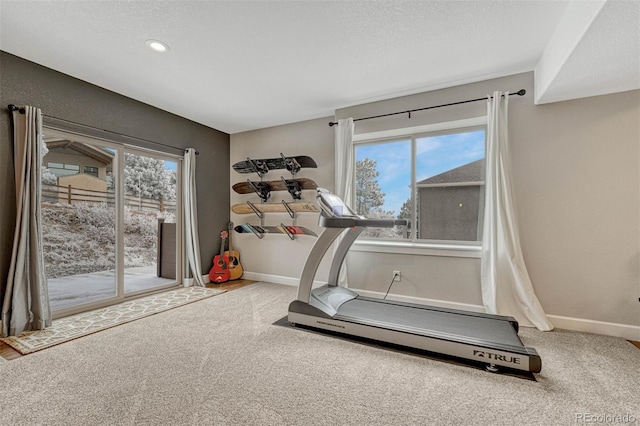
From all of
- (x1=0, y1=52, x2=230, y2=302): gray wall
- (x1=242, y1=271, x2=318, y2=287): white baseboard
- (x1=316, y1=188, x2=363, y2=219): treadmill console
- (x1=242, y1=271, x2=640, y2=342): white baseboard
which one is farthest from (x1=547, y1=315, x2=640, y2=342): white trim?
(x1=0, y1=52, x2=230, y2=302): gray wall

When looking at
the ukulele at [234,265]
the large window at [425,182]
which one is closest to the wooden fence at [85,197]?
the ukulele at [234,265]

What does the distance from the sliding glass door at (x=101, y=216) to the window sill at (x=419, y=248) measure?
2.89 metres

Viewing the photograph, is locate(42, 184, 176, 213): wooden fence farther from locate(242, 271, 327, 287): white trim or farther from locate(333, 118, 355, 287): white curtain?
locate(333, 118, 355, 287): white curtain

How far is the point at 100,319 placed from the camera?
293cm

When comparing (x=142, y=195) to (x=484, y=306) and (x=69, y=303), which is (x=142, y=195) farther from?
(x=484, y=306)

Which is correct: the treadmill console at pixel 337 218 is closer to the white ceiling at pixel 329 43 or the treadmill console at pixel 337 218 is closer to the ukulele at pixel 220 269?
the white ceiling at pixel 329 43

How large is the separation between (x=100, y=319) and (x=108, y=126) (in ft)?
7.25

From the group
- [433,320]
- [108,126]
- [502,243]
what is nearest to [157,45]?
[108,126]

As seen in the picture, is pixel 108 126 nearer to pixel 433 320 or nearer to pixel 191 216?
pixel 191 216

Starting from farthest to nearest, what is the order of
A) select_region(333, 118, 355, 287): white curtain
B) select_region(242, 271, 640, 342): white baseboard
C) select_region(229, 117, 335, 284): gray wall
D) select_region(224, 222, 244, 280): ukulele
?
select_region(224, 222, 244, 280): ukulele
select_region(229, 117, 335, 284): gray wall
select_region(333, 118, 355, 287): white curtain
select_region(242, 271, 640, 342): white baseboard

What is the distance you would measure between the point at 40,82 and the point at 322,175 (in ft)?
10.7

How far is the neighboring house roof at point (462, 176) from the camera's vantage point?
3217mm

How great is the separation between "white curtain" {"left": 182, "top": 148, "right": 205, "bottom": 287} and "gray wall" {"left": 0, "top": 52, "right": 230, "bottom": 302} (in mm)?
217

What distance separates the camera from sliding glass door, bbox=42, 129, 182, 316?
306 cm
